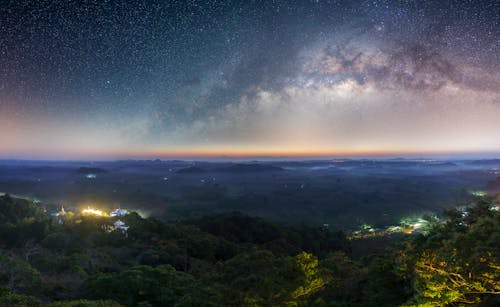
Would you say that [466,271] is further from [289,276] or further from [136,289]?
[136,289]

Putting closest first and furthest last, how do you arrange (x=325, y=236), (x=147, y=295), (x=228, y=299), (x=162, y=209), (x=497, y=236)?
(x=497, y=236), (x=228, y=299), (x=147, y=295), (x=325, y=236), (x=162, y=209)

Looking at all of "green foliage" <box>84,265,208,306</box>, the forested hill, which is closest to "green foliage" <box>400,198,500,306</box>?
the forested hill

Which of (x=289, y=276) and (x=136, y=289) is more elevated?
(x=289, y=276)

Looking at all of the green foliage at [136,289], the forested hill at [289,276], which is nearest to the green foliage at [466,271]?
the forested hill at [289,276]

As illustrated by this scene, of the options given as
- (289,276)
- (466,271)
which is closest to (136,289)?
(289,276)

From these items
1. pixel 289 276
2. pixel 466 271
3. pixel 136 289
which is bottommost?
pixel 136 289

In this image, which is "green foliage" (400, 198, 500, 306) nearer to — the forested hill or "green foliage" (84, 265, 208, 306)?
the forested hill

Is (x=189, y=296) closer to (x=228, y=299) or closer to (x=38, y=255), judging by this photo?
(x=228, y=299)

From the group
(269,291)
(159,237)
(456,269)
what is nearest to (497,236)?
(456,269)

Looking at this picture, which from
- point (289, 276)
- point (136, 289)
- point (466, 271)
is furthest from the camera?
point (136, 289)

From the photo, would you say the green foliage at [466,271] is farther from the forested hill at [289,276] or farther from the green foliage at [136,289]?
the green foliage at [136,289]

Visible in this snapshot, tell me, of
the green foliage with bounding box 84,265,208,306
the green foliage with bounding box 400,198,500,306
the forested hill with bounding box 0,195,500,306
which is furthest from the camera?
the green foliage with bounding box 84,265,208,306
